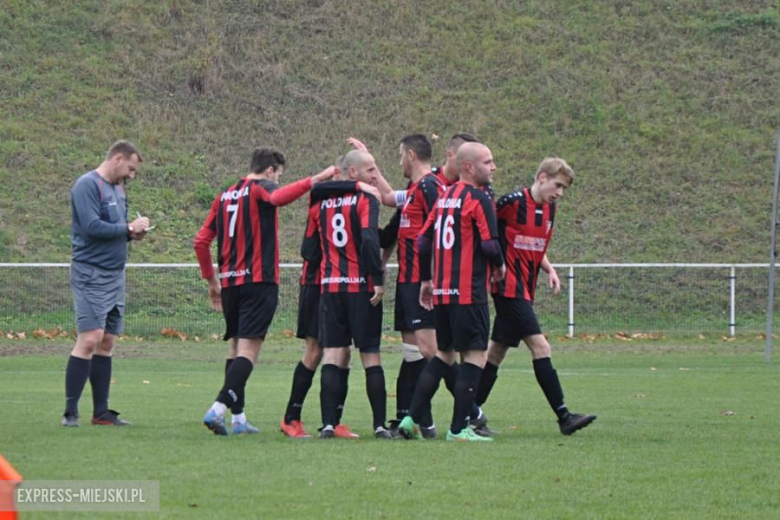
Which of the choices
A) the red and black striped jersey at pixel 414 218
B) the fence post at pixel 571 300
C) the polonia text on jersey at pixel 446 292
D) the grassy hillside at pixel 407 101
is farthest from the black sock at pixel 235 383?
the grassy hillside at pixel 407 101

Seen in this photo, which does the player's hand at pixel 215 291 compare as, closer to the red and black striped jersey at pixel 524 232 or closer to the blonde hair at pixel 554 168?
the red and black striped jersey at pixel 524 232

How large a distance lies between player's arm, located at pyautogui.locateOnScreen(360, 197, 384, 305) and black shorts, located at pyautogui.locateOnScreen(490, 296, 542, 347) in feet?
3.60

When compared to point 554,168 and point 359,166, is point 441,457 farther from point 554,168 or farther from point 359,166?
point 554,168

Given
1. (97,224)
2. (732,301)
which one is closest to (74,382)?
(97,224)

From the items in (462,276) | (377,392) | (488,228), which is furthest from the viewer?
(377,392)

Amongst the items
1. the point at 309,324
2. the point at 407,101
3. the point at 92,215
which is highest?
the point at 407,101

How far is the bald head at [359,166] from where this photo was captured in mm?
9570

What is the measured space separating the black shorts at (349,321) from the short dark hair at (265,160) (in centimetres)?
118

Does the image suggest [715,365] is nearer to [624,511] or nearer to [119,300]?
[119,300]

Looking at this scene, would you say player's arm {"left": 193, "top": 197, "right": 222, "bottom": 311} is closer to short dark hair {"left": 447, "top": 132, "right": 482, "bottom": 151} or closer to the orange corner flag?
short dark hair {"left": 447, "top": 132, "right": 482, "bottom": 151}

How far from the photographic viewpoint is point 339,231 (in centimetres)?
945

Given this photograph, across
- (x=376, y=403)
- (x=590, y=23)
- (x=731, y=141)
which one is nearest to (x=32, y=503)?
(x=376, y=403)

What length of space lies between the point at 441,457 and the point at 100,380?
3.54m

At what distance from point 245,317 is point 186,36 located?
91.5ft
